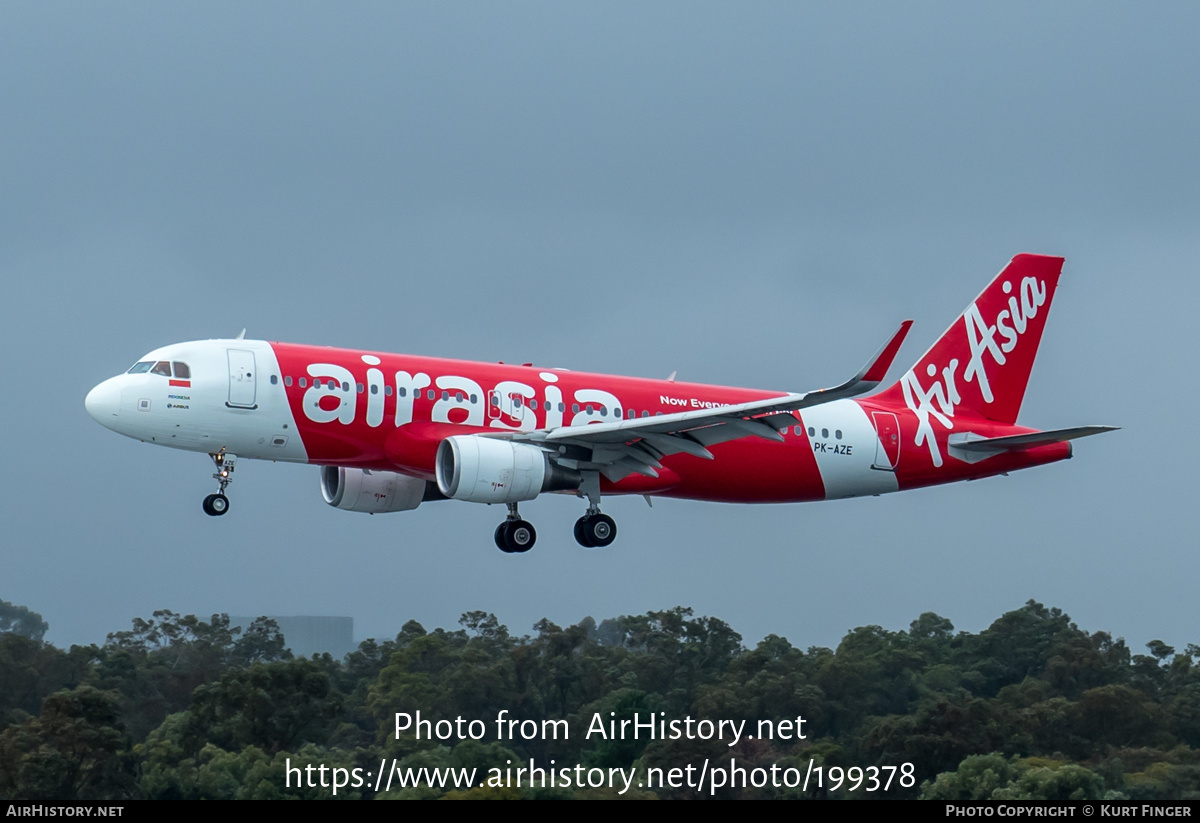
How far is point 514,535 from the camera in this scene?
49.3 meters

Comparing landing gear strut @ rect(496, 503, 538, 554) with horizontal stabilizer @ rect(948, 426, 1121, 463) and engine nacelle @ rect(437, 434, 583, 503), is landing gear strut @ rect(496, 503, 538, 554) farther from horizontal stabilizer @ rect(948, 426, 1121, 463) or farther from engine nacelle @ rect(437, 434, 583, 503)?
horizontal stabilizer @ rect(948, 426, 1121, 463)

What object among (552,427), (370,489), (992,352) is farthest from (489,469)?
(992,352)

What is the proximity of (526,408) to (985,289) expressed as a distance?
705 inches

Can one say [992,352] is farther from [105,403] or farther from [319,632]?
[319,632]

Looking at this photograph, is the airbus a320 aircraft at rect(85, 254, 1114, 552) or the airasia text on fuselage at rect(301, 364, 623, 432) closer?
the airbus a320 aircraft at rect(85, 254, 1114, 552)

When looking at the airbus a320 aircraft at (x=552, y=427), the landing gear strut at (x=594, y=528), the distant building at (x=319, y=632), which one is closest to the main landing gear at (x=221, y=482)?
the airbus a320 aircraft at (x=552, y=427)

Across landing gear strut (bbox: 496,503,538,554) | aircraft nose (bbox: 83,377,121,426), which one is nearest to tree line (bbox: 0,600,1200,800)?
landing gear strut (bbox: 496,503,538,554)

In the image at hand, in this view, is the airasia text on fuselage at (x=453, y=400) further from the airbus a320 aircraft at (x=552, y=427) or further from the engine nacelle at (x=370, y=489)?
the engine nacelle at (x=370, y=489)

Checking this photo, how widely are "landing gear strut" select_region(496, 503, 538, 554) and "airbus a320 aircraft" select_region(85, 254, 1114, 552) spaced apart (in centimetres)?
4

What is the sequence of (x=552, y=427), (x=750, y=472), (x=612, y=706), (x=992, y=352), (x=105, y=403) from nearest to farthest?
1. (x=105, y=403)
2. (x=552, y=427)
3. (x=750, y=472)
4. (x=992, y=352)
5. (x=612, y=706)

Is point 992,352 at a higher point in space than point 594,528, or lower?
higher

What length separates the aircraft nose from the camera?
4547 cm

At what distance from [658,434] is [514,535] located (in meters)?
5.40
